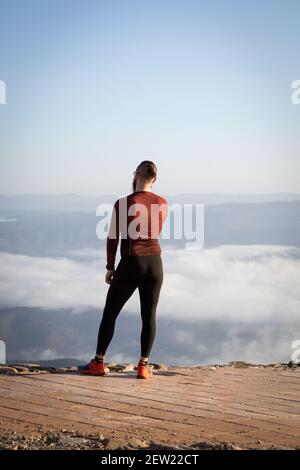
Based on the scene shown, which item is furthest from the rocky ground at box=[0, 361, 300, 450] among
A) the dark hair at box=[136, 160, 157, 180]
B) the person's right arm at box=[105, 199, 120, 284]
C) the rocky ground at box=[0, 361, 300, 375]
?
the dark hair at box=[136, 160, 157, 180]

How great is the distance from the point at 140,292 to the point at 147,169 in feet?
3.12

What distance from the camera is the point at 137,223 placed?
6.62m

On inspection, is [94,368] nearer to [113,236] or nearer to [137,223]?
[113,236]

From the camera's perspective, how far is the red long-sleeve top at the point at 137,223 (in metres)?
6.61

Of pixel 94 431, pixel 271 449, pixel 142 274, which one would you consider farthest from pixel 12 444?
pixel 142 274

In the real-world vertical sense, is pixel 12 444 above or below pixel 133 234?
below

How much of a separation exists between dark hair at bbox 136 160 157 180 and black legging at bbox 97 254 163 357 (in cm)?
61

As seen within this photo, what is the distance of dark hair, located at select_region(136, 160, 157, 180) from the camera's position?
6602mm

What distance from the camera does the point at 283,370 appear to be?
7453 millimetres

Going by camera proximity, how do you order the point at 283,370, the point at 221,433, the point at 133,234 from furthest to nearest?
the point at 283,370 < the point at 133,234 < the point at 221,433

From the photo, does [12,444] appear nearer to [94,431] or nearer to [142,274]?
[94,431]

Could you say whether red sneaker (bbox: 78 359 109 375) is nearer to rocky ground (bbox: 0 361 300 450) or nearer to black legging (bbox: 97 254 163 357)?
black legging (bbox: 97 254 163 357)

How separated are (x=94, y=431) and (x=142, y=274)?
6.55 ft

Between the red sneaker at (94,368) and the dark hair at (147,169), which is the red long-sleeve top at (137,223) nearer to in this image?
the dark hair at (147,169)
